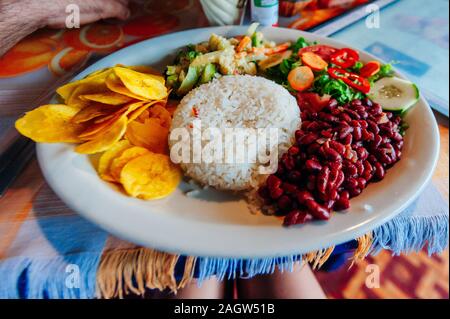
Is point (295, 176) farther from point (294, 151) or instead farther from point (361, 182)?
point (361, 182)

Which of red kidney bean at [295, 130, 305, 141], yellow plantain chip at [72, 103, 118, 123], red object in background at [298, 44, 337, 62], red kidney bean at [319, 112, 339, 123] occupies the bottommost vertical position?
red kidney bean at [295, 130, 305, 141]

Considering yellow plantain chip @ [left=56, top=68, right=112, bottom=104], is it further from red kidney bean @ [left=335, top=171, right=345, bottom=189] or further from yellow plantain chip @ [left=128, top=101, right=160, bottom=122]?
red kidney bean @ [left=335, top=171, right=345, bottom=189]

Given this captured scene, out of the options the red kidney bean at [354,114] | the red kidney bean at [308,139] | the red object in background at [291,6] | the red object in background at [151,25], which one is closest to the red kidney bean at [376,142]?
the red kidney bean at [354,114]

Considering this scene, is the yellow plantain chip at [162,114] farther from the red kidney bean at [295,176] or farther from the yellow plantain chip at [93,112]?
the red kidney bean at [295,176]

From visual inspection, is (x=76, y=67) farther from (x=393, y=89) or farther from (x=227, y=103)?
(x=393, y=89)

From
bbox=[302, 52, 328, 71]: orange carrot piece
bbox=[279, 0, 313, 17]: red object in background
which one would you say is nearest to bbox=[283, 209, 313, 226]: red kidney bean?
bbox=[302, 52, 328, 71]: orange carrot piece
